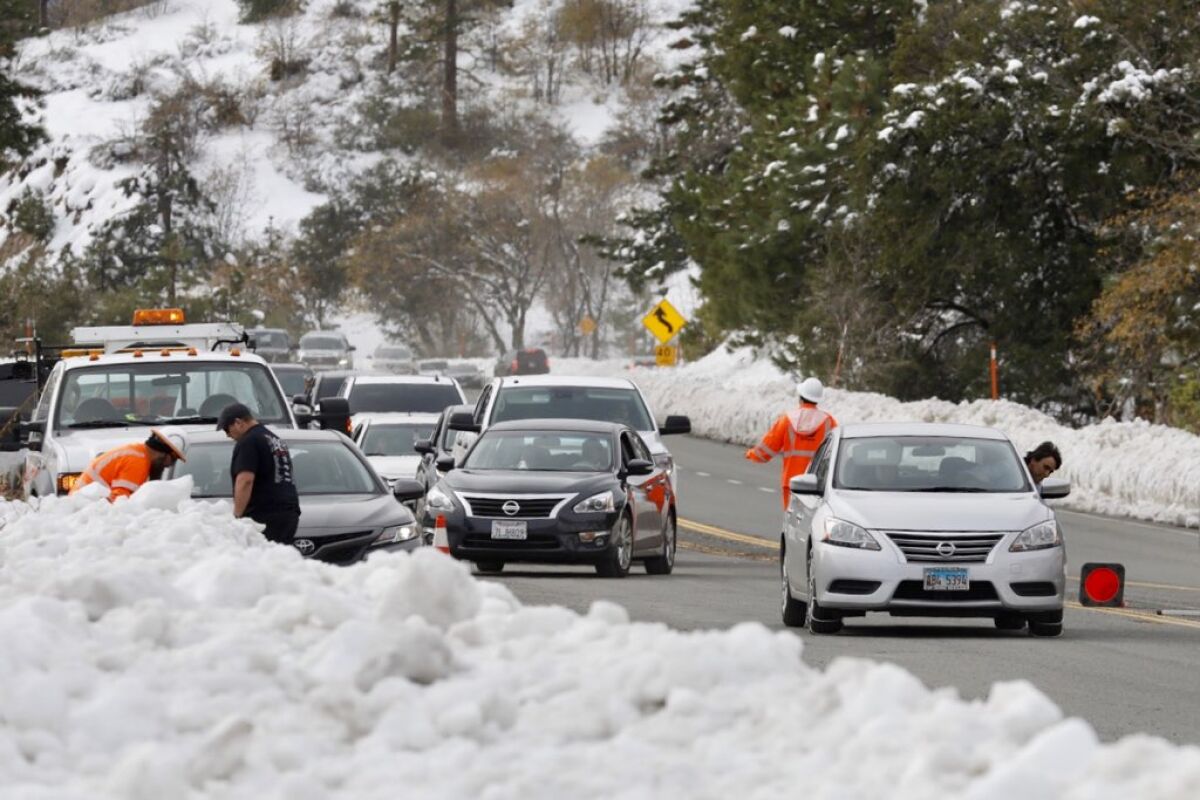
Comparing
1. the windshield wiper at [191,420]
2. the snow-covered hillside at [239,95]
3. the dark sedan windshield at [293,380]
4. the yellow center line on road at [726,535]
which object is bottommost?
the yellow center line on road at [726,535]

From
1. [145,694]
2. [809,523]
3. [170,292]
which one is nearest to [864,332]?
[170,292]

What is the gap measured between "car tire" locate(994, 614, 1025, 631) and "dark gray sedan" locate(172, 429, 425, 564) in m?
4.40

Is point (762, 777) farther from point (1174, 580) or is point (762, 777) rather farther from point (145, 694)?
point (1174, 580)

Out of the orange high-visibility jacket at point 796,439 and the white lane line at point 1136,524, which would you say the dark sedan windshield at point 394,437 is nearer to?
the orange high-visibility jacket at point 796,439

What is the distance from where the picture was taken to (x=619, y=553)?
860 inches

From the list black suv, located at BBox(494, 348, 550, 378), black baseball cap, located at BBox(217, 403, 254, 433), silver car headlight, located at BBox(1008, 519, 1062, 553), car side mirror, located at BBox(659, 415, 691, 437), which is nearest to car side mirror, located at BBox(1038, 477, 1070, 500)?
silver car headlight, located at BBox(1008, 519, 1062, 553)

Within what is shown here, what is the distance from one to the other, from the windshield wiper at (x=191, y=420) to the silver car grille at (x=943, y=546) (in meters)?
6.97

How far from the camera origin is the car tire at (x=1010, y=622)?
16817mm

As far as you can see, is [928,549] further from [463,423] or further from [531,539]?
[463,423]

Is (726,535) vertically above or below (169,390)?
below

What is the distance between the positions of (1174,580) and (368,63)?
140 m

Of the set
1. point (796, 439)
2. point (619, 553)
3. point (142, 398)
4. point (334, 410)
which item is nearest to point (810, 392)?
point (796, 439)

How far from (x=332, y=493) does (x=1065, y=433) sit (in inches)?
754

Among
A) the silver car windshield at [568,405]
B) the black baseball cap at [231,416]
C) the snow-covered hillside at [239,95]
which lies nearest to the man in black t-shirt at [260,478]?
the black baseball cap at [231,416]
